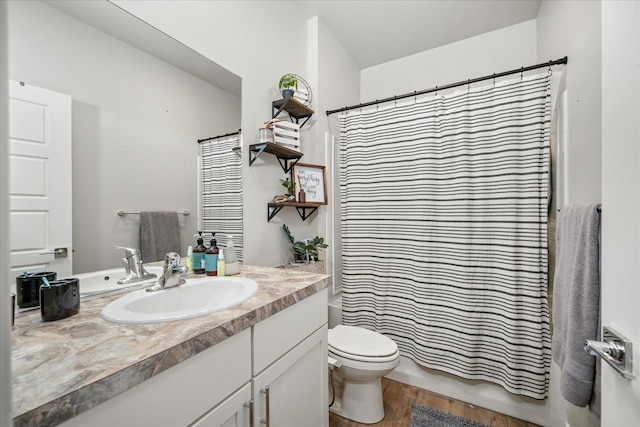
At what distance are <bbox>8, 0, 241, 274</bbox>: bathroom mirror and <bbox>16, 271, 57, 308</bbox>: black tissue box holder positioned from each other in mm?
121

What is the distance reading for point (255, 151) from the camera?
5.35ft

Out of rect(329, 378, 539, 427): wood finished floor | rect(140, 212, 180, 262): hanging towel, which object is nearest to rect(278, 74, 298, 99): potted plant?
rect(140, 212, 180, 262): hanging towel

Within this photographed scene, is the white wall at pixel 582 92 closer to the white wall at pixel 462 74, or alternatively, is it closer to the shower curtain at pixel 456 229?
the shower curtain at pixel 456 229

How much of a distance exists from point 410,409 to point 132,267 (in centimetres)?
177

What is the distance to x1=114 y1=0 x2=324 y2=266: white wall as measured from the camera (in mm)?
1312

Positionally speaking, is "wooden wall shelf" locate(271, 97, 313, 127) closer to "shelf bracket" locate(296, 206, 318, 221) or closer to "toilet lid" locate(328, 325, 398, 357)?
"shelf bracket" locate(296, 206, 318, 221)

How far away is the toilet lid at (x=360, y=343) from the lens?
1.56m

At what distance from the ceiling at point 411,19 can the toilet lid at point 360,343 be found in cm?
231

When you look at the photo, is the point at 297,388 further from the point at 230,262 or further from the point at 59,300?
the point at 59,300

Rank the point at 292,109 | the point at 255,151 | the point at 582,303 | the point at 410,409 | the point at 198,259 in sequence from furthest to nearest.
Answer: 1. the point at 292,109
2. the point at 410,409
3. the point at 255,151
4. the point at 198,259
5. the point at 582,303

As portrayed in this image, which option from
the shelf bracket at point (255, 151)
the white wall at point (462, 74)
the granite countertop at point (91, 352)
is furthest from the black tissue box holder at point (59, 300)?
the white wall at point (462, 74)

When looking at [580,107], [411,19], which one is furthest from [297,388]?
[411,19]

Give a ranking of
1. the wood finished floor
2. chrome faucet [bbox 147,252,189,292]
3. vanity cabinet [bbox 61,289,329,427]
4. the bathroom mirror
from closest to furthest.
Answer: vanity cabinet [bbox 61,289,329,427]
the bathroom mirror
chrome faucet [bbox 147,252,189,292]
the wood finished floor

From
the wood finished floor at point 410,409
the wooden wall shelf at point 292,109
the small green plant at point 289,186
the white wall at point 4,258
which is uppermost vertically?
the wooden wall shelf at point 292,109
